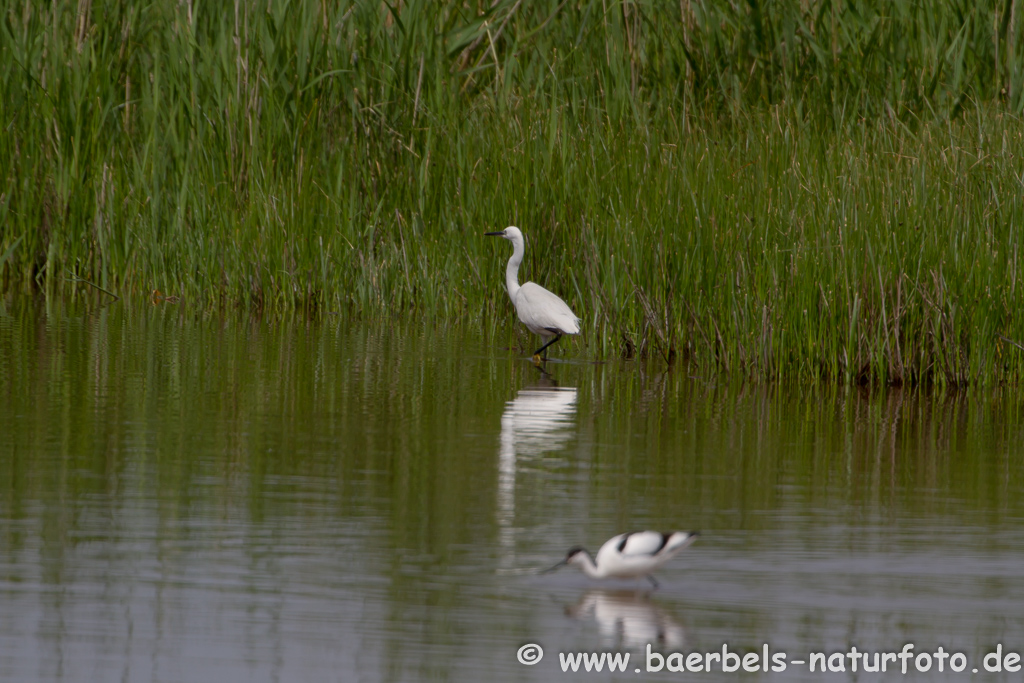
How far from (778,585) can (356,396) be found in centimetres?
328

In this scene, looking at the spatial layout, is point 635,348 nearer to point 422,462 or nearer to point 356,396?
point 356,396

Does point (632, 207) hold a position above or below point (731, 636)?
above

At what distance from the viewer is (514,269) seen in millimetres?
9328

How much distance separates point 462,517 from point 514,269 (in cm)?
464

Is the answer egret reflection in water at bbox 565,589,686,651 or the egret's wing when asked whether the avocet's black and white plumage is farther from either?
the egret's wing

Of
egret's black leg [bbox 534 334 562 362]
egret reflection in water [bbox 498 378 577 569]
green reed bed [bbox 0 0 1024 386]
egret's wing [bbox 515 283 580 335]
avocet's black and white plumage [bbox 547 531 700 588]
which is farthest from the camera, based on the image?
green reed bed [bbox 0 0 1024 386]

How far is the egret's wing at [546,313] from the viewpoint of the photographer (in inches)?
331

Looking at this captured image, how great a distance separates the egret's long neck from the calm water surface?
55.1 inches

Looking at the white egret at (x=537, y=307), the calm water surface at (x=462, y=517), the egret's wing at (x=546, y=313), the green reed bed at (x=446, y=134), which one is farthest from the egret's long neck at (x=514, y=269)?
the calm water surface at (x=462, y=517)

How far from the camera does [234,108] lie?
10508 millimetres

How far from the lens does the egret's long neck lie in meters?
9.25

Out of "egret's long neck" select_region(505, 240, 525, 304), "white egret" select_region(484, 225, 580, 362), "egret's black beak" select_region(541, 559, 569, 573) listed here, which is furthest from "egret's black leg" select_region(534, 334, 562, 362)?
"egret's black beak" select_region(541, 559, 569, 573)

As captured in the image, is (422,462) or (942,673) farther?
(422,462)

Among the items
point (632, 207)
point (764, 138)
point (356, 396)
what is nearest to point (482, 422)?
point (356, 396)
